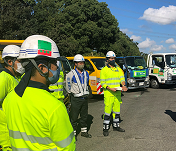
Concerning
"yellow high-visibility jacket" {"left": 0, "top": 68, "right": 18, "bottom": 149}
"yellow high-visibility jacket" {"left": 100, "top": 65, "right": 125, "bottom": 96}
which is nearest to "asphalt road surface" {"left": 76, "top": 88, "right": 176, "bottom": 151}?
"yellow high-visibility jacket" {"left": 100, "top": 65, "right": 125, "bottom": 96}

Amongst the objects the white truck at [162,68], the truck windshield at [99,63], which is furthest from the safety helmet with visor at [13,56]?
the white truck at [162,68]

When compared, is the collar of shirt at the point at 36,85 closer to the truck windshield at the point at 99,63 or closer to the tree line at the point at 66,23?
the truck windshield at the point at 99,63

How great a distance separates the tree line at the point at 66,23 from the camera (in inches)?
852

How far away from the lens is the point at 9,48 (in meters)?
3.03

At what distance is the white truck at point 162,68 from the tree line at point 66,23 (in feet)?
35.1

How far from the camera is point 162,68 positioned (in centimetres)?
1296

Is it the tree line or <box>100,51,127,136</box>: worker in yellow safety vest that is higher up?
the tree line

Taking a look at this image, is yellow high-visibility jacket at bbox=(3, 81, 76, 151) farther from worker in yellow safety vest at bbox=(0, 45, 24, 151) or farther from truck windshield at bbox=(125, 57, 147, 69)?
truck windshield at bbox=(125, 57, 147, 69)

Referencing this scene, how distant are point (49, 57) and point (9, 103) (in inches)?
18.9

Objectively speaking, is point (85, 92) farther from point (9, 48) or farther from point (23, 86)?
point (23, 86)

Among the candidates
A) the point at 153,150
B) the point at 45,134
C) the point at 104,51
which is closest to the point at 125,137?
the point at 153,150

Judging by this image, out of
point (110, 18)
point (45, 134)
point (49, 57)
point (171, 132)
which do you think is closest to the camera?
point (45, 134)

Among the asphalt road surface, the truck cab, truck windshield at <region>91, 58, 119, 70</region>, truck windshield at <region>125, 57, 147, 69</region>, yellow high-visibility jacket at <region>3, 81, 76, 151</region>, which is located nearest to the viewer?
yellow high-visibility jacket at <region>3, 81, 76, 151</region>

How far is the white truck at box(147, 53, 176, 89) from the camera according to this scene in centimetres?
1270
